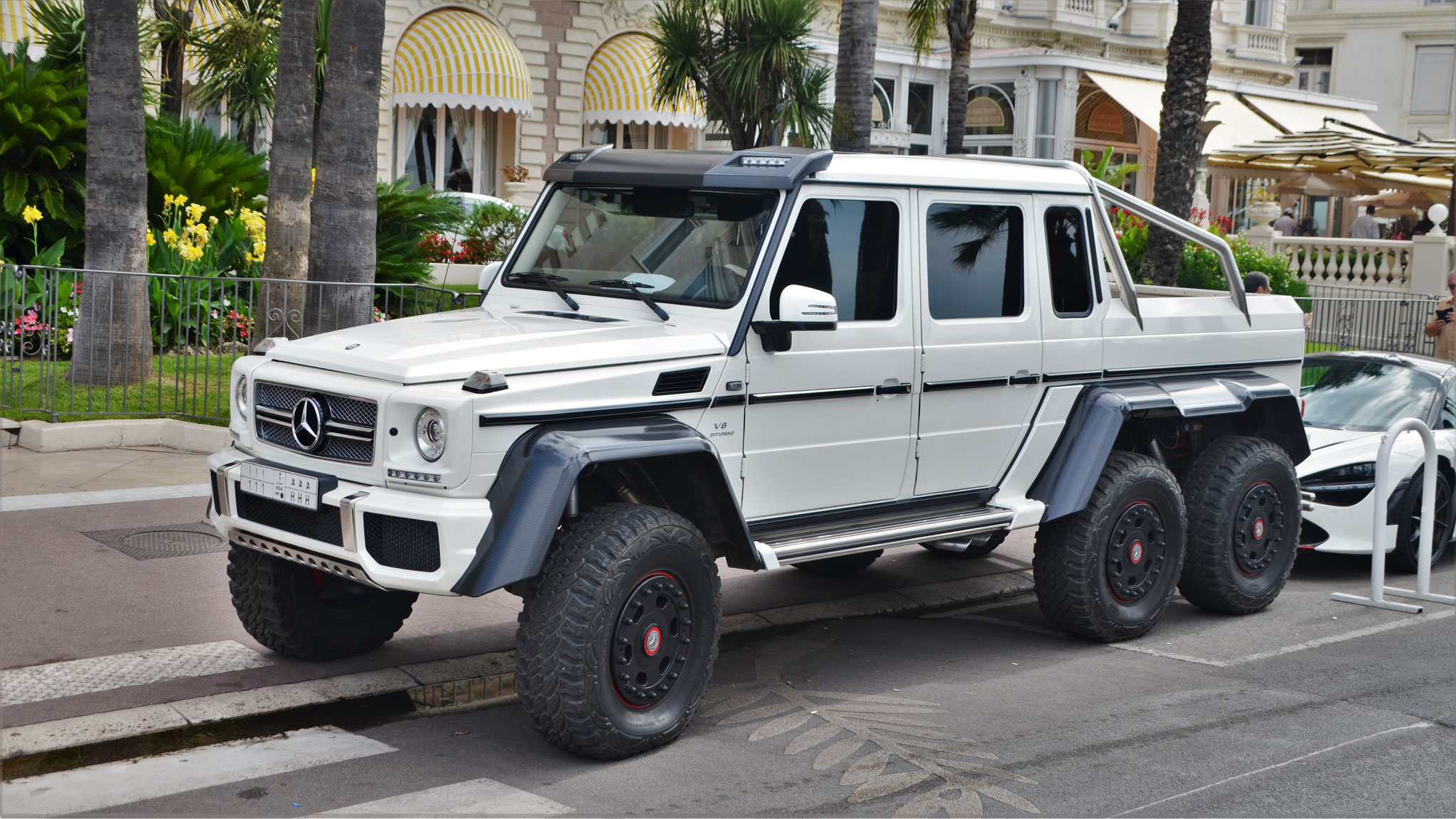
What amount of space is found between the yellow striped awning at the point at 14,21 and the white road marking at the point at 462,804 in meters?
20.1

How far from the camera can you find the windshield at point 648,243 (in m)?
6.02

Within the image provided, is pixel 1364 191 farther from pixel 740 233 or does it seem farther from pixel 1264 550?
pixel 740 233

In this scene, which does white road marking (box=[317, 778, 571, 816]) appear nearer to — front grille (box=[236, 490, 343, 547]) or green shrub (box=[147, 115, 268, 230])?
front grille (box=[236, 490, 343, 547])

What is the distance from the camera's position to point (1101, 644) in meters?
7.33

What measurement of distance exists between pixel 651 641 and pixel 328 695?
1.51 m

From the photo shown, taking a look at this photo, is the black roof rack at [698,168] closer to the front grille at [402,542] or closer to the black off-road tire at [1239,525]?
the front grille at [402,542]

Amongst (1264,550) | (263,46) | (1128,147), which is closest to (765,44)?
(263,46)

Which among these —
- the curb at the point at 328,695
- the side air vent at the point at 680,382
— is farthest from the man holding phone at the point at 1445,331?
the side air vent at the point at 680,382

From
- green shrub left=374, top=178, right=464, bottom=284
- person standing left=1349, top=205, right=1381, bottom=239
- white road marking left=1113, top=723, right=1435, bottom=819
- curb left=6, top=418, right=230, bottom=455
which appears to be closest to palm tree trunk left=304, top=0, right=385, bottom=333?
curb left=6, top=418, right=230, bottom=455

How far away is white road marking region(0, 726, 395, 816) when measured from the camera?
480cm

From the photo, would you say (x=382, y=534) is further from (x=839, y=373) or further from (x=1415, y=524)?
(x=1415, y=524)

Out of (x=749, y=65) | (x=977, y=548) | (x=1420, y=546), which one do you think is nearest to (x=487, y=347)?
→ (x=977, y=548)

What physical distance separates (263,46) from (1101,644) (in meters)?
16.7

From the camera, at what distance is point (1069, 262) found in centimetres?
715
